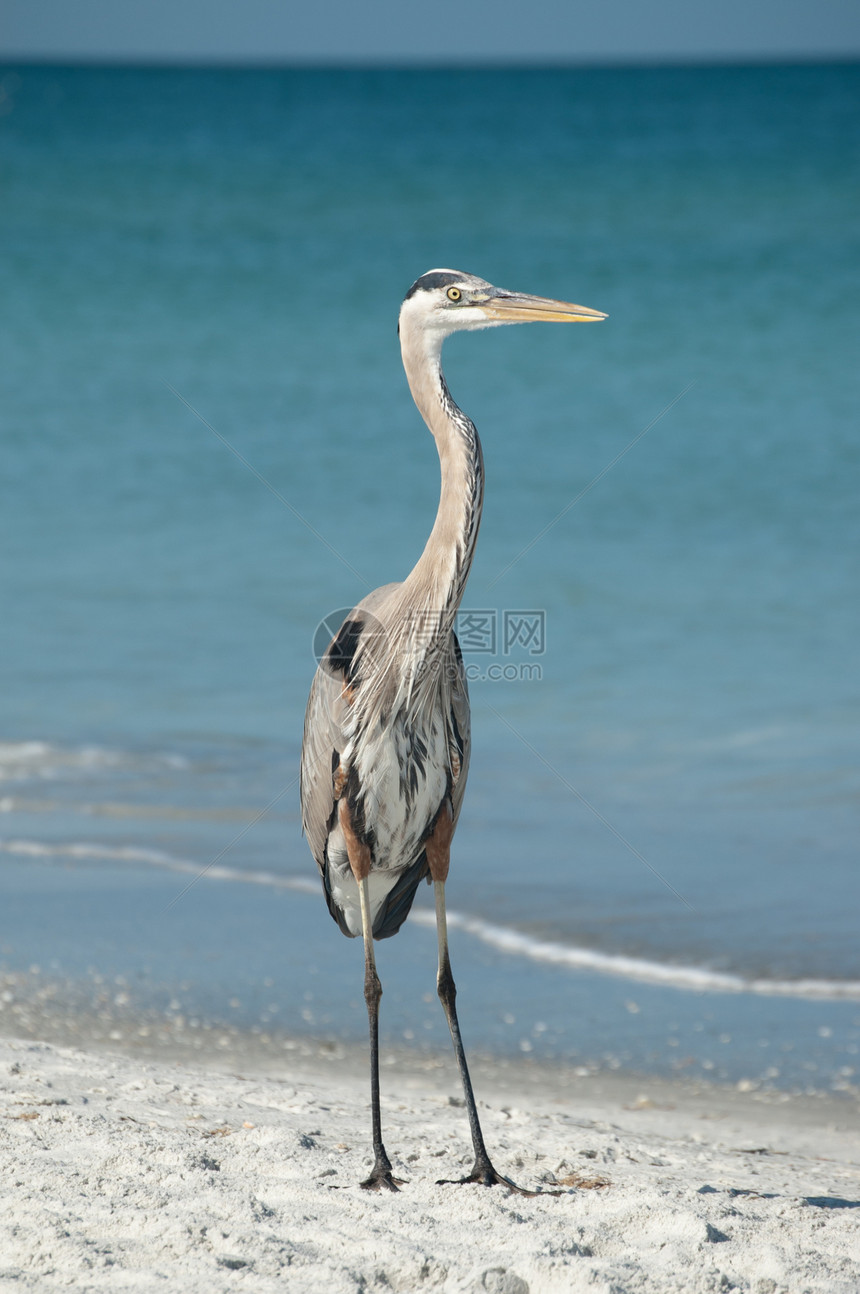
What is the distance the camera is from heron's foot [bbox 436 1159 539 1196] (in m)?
3.51

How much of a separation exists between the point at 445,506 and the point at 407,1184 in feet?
5.85

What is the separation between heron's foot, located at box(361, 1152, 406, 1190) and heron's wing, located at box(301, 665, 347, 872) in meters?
0.89

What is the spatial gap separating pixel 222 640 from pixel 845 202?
2008 cm

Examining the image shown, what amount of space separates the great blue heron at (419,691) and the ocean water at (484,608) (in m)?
1.28

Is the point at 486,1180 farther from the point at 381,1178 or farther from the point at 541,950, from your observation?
the point at 541,950

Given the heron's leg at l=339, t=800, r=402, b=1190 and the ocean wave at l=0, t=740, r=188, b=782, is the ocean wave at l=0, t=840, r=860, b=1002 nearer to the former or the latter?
the ocean wave at l=0, t=740, r=188, b=782

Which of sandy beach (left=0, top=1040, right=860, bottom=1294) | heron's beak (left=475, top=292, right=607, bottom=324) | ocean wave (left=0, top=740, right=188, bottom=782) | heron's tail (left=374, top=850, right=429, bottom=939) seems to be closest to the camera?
sandy beach (left=0, top=1040, right=860, bottom=1294)

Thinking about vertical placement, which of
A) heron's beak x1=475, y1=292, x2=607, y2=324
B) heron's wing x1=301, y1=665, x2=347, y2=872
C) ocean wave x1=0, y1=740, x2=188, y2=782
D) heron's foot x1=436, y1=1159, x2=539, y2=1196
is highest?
heron's beak x1=475, y1=292, x2=607, y2=324

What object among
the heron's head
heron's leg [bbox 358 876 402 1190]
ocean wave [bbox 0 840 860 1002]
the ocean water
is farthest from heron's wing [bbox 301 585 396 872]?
ocean wave [bbox 0 840 860 1002]

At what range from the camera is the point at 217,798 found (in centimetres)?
695

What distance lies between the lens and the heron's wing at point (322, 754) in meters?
3.86

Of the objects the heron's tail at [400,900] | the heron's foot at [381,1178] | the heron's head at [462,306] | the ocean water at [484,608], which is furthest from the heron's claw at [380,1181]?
the heron's head at [462,306]

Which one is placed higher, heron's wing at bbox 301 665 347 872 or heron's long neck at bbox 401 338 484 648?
heron's long neck at bbox 401 338 484 648

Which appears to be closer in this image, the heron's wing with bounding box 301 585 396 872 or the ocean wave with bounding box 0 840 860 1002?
the heron's wing with bounding box 301 585 396 872
